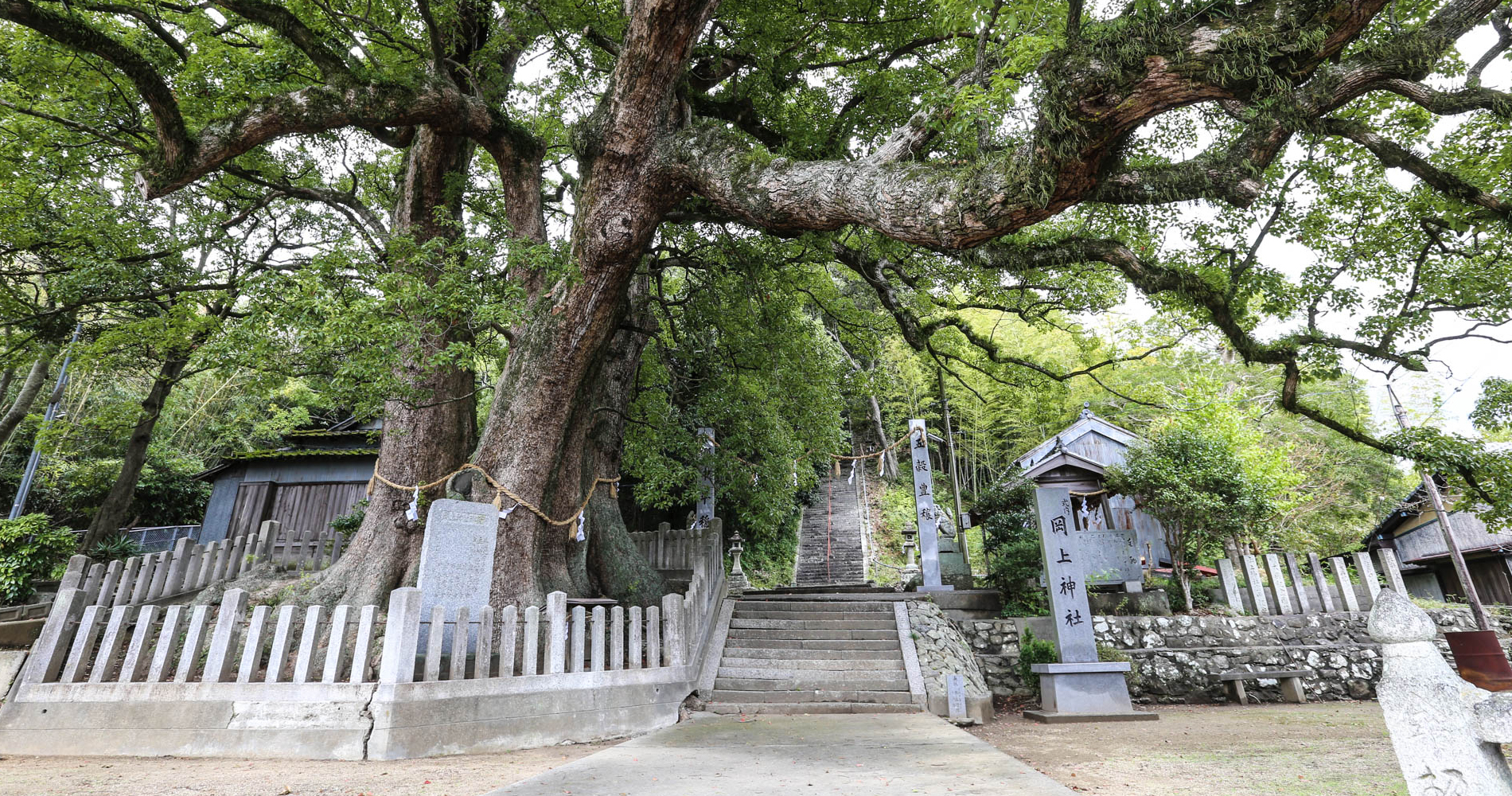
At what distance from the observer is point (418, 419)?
7492 mm

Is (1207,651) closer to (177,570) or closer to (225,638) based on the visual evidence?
(225,638)

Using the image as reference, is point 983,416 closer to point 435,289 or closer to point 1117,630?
point 1117,630

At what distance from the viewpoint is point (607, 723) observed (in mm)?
5695

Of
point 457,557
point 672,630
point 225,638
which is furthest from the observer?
point 672,630

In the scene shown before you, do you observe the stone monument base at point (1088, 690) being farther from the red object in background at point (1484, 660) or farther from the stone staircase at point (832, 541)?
the stone staircase at point (832, 541)

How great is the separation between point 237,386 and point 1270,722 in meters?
24.1

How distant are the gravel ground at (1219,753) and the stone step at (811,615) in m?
2.16

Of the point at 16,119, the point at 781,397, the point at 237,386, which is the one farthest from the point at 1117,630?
the point at 237,386

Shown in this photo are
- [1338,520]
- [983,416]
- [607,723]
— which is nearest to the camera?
[607,723]

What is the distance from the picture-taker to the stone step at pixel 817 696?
24.7 ft

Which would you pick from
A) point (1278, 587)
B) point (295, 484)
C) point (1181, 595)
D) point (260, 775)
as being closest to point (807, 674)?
point (260, 775)

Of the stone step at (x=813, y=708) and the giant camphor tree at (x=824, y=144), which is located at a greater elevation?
the giant camphor tree at (x=824, y=144)

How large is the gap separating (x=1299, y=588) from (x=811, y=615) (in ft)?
26.1

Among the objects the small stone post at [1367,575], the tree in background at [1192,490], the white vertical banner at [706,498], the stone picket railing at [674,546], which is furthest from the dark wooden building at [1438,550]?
the stone picket railing at [674,546]
